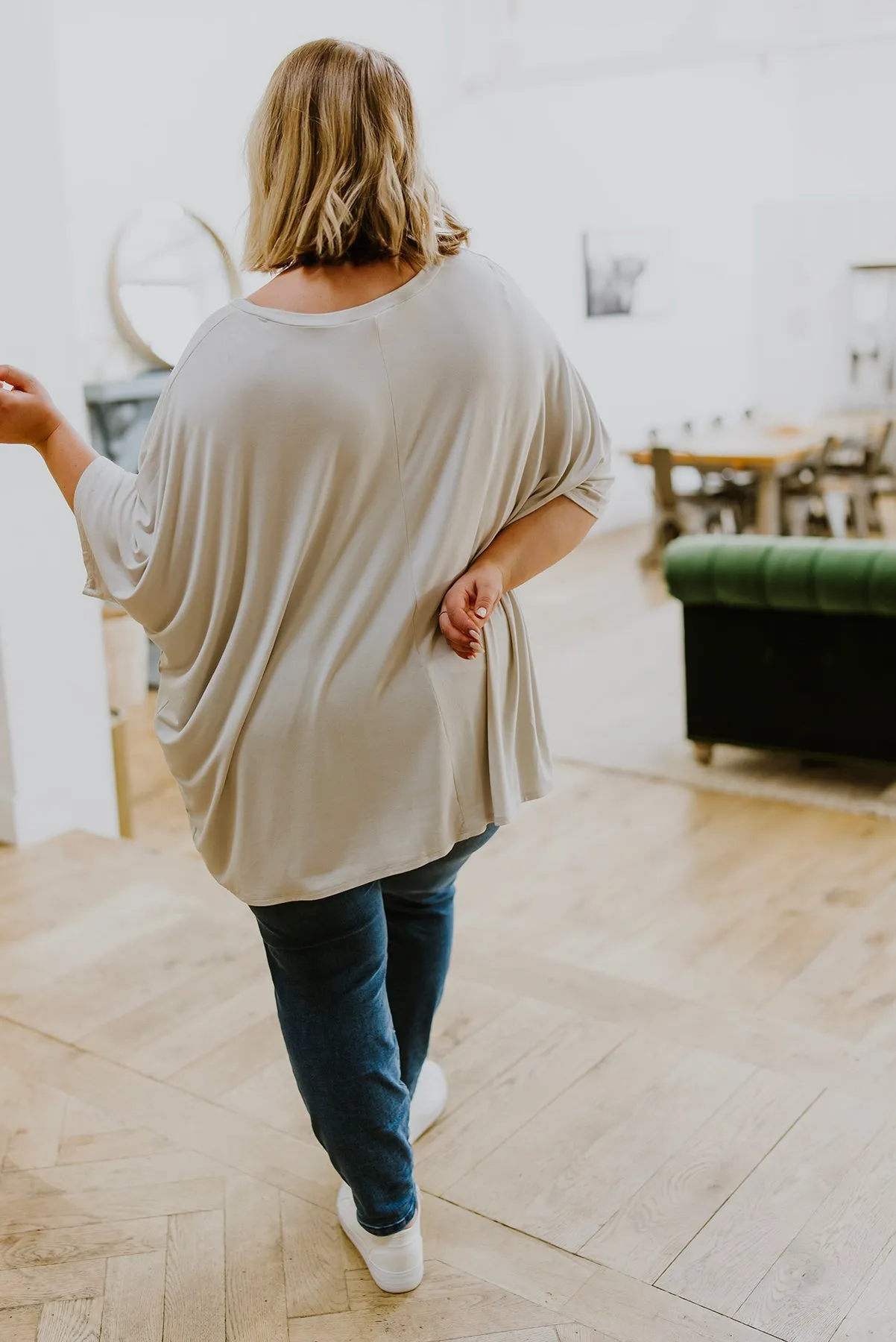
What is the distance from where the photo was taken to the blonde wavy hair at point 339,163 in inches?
55.2

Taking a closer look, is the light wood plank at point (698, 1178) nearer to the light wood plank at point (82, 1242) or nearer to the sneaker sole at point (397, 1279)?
the sneaker sole at point (397, 1279)

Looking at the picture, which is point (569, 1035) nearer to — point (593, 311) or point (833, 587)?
point (833, 587)

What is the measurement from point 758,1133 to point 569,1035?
16.4 inches

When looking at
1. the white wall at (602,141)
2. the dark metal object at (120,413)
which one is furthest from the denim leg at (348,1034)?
the dark metal object at (120,413)

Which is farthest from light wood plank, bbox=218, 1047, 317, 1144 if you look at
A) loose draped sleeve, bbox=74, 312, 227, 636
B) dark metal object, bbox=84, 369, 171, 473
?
dark metal object, bbox=84, 369, 171, 473

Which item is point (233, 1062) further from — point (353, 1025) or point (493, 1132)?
point (353, 1025)

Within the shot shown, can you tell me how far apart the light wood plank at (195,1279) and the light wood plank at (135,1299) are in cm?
1

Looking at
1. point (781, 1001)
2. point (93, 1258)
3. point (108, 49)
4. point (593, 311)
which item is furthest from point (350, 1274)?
point (593, 311)

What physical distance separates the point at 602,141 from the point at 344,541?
28.4ft

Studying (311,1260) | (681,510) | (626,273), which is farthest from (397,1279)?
(626,273)

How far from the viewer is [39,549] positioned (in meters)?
3.45

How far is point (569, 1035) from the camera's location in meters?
2.43

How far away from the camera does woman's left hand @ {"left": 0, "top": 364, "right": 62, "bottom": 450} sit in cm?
159

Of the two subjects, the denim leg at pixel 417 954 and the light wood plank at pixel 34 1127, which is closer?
the denim leg at pixel 417 954
